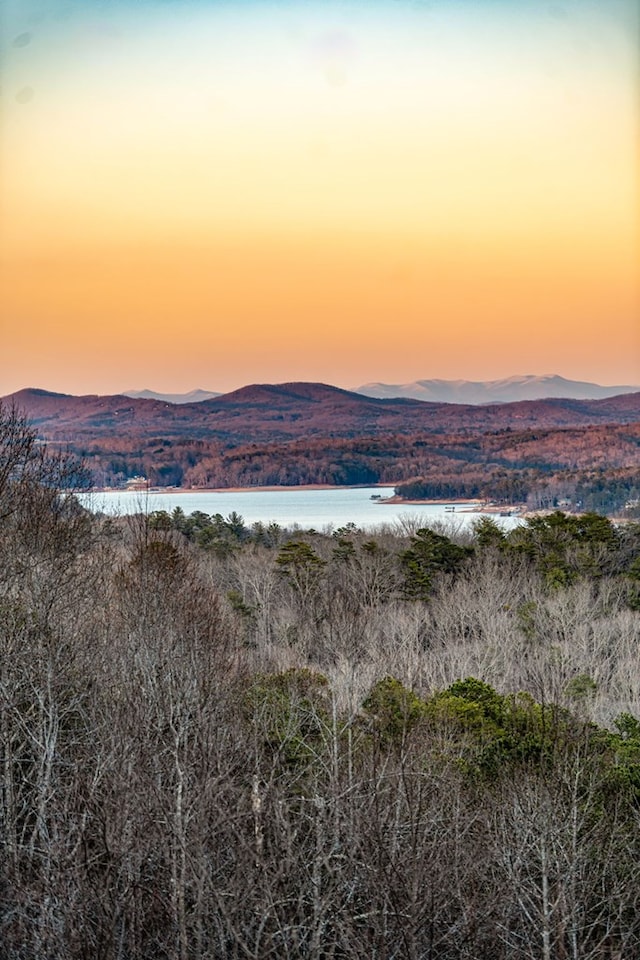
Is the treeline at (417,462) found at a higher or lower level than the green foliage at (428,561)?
higher

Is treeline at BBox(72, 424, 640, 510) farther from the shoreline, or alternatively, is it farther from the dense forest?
the dense forest

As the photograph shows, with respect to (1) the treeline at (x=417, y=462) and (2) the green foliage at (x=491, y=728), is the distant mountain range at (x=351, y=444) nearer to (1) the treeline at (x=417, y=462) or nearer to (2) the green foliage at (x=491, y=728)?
(1) the treeline at (x=417, y=462)

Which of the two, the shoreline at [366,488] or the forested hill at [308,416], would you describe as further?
the forested hill at [308,416]

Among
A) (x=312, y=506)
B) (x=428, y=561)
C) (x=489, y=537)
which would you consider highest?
(x=312, y=506)

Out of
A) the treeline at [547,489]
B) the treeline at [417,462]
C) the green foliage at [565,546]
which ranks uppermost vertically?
the treeline at [417,462]

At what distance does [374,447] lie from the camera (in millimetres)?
115062

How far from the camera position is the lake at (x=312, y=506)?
69.8 metres

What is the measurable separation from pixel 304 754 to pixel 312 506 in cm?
7591

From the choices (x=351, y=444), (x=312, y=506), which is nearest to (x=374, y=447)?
(x=351, y=444)

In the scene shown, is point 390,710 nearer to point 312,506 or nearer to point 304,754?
point 304,754

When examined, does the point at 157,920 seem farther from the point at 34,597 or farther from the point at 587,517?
the point at 587,517

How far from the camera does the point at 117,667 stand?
16.2 m

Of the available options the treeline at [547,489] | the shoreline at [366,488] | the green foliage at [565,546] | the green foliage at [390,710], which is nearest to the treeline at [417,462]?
the treeline at [547,489]

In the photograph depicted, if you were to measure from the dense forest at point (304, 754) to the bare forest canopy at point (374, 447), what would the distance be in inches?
535
